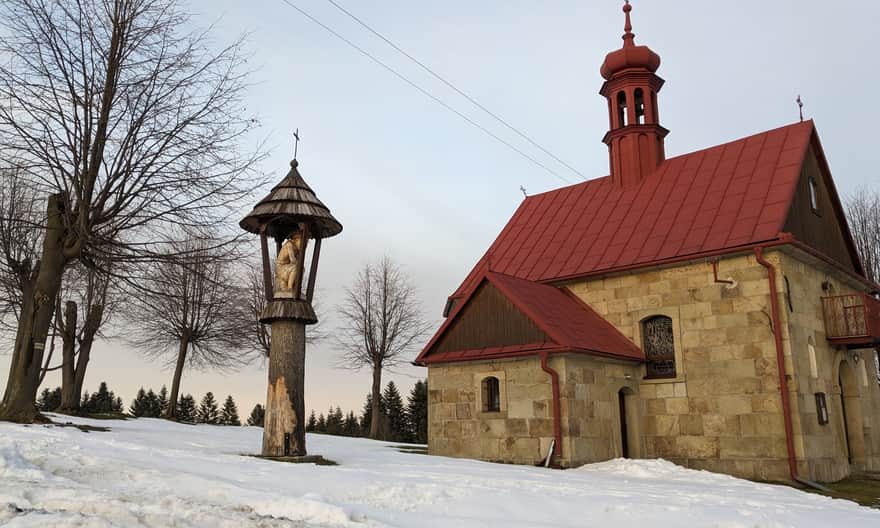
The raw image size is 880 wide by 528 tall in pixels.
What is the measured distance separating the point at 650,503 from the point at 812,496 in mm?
4279

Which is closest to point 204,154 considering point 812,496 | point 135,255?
point 135,255

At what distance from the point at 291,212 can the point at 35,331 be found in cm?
674

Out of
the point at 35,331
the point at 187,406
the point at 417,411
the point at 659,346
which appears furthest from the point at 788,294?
the point at 187,406

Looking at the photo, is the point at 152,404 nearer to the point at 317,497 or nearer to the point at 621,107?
the point at 621,107

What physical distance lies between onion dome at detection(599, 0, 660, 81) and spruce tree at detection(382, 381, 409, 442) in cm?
2957

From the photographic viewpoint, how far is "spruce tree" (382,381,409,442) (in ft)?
146

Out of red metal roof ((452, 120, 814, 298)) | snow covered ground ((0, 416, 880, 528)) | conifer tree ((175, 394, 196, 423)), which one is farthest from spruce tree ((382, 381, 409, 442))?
snow covered ground ((0, 416, 880, 528))

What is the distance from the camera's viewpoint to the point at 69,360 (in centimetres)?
2441

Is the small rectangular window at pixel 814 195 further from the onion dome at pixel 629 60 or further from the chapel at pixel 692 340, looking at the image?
the onion dome at pixel 629 60

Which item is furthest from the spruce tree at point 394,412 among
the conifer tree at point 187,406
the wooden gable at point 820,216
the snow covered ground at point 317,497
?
the snow covered ground at point 317,497

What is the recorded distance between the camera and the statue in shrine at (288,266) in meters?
11.0

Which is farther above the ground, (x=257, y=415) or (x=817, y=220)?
(x=817, y=220)

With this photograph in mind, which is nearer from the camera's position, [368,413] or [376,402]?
[376,402]

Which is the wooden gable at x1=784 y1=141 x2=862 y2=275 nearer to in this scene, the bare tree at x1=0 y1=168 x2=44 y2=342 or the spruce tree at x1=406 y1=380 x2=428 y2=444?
the bare tree at x1=0 y1=168 x2=44 y2=342
